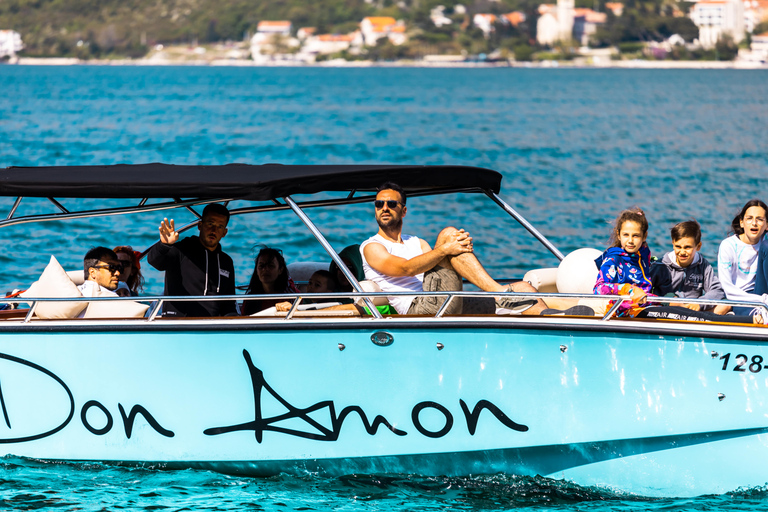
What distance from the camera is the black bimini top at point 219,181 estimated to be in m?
5.95

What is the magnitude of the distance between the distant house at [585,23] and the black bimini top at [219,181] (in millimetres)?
165604

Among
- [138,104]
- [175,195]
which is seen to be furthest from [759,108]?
[175,195]

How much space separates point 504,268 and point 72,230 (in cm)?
761

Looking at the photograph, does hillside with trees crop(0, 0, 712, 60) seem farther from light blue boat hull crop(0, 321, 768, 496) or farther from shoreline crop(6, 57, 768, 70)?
light blue boat hull crop(0, 321, 768, 496)

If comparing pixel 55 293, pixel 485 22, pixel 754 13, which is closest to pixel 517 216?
pixel 55 293

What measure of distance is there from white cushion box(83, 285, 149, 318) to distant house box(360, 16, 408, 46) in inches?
6253

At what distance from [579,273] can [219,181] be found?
7.77 ft

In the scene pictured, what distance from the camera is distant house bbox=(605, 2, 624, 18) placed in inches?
Result: 6575

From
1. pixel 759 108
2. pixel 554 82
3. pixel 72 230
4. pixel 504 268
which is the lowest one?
pixel 504 268

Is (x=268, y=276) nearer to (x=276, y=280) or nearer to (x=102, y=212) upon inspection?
(x=276, y=280)

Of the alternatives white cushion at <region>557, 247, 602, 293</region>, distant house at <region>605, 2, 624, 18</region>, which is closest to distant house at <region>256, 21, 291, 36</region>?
distant house at <region>605, 2, 624, 18</region>

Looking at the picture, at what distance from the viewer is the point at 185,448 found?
608cm

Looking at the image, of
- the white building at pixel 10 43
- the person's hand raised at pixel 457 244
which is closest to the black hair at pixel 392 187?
the person's hand raised at pixel 457 244

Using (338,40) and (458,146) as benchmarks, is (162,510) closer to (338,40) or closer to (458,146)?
(458,146)
